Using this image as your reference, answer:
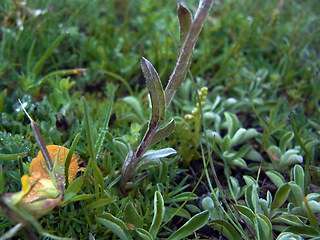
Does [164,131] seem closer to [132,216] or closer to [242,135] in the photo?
[132,216]

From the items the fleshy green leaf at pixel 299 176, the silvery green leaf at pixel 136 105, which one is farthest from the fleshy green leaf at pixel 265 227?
the silvery green leaf at pixel 136 105

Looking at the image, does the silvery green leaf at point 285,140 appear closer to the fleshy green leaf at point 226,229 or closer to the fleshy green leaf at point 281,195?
the fleshy green leaf at point 281,195

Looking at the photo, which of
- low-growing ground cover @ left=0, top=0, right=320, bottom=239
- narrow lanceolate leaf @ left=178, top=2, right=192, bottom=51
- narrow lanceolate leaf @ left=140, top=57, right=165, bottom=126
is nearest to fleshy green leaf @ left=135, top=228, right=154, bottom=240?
low-growing ground cover @ left=0, top=0, right=320, bottom=239

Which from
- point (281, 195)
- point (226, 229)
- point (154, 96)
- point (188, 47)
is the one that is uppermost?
point (188, 47)

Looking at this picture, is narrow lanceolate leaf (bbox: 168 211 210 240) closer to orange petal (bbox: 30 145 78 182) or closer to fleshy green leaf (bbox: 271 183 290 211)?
fleshy green leaf (bbox: 271 183 290 211)

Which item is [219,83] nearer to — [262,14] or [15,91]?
[262,14]

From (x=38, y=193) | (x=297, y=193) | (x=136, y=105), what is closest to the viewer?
(x=38, y=193)

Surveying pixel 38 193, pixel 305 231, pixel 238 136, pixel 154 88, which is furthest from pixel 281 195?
pixel 38 193
